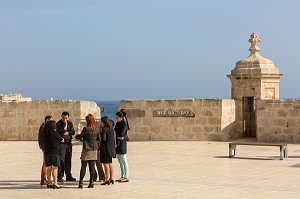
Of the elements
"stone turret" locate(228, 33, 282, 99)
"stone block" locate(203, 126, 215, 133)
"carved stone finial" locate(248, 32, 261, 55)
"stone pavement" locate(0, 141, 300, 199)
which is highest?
"carved stone finial" locate(248, 32, 261, 55)

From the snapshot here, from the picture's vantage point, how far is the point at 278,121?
18.9 meters

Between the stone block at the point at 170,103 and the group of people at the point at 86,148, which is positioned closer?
the group of people at the point at 86,148

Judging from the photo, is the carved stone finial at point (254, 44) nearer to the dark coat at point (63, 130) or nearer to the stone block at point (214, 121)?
the stone block at point (214, 121)

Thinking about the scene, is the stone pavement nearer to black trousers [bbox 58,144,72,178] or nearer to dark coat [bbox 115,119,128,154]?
black trousers [bbox 58,144,72,178]

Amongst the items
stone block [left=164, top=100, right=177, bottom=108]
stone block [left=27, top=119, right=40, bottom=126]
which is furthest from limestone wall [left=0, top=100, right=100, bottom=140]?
stone block [left=164, top=100, right=177, bottom=108]

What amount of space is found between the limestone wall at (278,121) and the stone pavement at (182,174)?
82cm

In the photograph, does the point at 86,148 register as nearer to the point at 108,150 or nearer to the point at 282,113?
the point at 108,150

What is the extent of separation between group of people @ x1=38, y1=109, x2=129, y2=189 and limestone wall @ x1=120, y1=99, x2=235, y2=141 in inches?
328

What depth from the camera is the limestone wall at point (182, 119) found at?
768 inches

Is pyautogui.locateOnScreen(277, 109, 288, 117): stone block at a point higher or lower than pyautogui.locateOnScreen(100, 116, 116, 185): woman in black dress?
higher

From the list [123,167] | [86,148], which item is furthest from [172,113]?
[86,148]

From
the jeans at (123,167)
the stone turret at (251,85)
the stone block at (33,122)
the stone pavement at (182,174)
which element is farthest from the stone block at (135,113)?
the jeans at (123,167)

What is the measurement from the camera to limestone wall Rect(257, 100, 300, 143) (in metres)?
18.7

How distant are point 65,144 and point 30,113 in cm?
984
